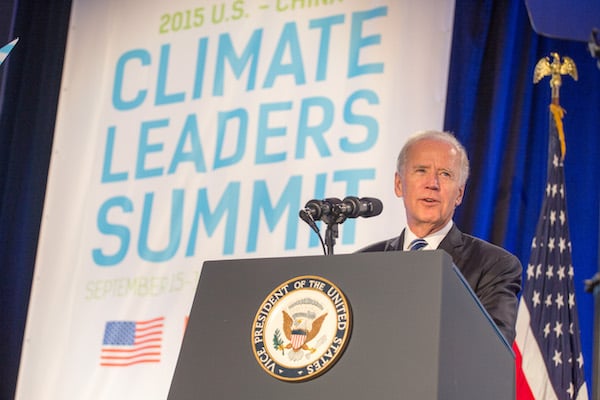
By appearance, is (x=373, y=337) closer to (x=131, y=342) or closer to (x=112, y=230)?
(x=131, y=342)

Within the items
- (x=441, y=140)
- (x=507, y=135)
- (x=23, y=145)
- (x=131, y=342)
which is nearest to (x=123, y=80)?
(x=23, y=145)

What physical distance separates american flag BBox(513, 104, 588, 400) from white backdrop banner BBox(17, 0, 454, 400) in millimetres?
683

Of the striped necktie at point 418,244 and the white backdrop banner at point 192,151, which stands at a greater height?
the white backdrop banner at point 192,151

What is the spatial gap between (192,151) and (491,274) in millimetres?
2860

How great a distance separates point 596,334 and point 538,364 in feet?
8.18

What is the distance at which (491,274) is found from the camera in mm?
2457

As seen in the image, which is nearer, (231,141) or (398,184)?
(398,184)

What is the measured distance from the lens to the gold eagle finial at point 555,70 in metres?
4.07

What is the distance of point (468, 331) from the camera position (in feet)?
5.74

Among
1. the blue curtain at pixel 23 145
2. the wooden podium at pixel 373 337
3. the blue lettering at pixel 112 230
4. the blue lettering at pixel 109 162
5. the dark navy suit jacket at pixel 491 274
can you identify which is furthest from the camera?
the blue curtain at pixel 23 145

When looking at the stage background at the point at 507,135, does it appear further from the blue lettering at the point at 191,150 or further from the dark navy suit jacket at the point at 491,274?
the dark navy suit jacket at the point at 491,274

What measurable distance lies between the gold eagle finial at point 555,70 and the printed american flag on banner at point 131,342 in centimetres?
229

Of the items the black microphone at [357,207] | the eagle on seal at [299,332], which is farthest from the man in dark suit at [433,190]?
the eagle on seal at [299,332]

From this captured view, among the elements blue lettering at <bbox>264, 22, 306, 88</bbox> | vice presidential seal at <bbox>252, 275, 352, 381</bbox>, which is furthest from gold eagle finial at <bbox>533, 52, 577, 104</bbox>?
vice presidential seal at <bbox>252, 275, 352, 381</bbox>
